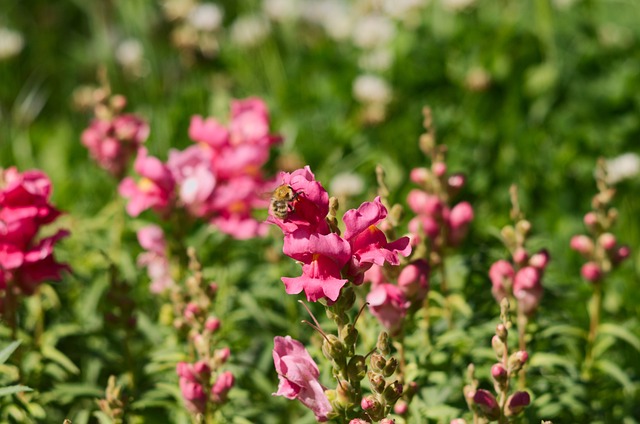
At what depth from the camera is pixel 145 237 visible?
3029mm

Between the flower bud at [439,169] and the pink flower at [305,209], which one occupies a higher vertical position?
the flower bud at [439,169]

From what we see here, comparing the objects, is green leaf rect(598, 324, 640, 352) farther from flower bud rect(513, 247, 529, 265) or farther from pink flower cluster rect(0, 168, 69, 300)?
pink flower cluster rect(0, 168, 69, 300)

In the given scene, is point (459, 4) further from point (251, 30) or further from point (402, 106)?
point (251, 30)

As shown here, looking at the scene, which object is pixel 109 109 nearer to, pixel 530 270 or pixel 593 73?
pixel 530 270

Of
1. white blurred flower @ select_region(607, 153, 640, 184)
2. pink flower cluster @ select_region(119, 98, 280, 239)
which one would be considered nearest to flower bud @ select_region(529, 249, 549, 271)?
pink flower cluster @ select_region(119, 98, 280, 239)

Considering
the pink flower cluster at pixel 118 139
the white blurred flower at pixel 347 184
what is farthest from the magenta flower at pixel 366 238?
the white blurred flower at pixel 347 184

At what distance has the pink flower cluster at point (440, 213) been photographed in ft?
8.40

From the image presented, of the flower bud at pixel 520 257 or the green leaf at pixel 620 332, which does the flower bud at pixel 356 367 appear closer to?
the flower bud at pixel 520 257

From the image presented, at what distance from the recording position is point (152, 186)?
9.65 feet

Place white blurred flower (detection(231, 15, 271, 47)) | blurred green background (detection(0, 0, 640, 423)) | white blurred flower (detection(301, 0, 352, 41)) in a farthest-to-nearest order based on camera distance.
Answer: white blurred flower (detection(301, 0, 352, 41))
white blurred flower (detection(231, 15, 271, 47))
blurred green background (detection(0, 0, 640, 423))

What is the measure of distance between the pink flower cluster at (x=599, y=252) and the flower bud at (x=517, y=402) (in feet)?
2.50

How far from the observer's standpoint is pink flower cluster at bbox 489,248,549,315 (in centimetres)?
233

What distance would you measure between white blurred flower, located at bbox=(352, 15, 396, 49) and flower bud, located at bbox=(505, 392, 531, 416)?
3741 millimetres

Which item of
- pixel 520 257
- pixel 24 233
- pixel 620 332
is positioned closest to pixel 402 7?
pixel 620 332
